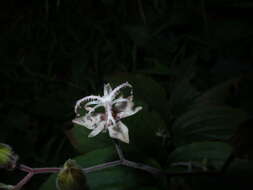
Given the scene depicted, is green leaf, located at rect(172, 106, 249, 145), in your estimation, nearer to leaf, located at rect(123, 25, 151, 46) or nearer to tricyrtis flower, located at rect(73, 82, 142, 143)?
tricyrtis flower, located at rect(73, 82, 142, 143)

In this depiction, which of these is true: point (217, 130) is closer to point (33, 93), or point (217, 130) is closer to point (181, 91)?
point (181, 91)

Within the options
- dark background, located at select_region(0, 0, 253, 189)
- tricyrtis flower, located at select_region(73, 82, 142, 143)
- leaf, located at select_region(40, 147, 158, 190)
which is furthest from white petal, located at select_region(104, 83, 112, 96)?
dark background, located at select_region(0, 0, 253, 189)

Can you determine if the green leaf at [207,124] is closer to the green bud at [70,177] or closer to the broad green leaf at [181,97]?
the broad green leaf at [181,97]

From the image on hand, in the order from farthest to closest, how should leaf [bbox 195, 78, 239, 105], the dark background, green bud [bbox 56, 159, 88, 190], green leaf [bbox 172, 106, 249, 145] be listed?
the dark background, leaf [bbox 195, 78, 239, 105], green leaf [bbox 172, 106, 249, 145], green bud [bbox 56, 159, 88, 190]

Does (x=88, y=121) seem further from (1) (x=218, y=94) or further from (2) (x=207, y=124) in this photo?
(1) (x=218, y=94)

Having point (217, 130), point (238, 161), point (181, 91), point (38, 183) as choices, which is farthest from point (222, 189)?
point (38, 183)

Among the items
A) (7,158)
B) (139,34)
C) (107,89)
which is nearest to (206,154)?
(107,89)

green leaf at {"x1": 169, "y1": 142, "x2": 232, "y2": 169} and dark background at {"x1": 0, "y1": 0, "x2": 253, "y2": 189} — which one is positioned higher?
dark background at {"x1": 0, "y1": 0, "x2": 253, "y2": 189}
